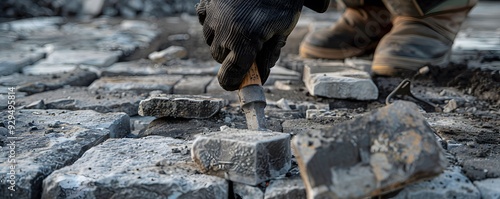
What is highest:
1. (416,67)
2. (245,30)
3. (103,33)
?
(245,30)

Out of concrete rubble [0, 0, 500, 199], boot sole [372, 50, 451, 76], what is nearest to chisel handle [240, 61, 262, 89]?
concrete rubble [0, 0, 500, 199]

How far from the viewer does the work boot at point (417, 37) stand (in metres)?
3.27

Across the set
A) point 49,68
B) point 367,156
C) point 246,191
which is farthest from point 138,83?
point 367,156

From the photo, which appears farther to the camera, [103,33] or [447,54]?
[103,33]

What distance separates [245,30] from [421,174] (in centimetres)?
68

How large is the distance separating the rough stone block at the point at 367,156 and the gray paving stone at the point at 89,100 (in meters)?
1.37

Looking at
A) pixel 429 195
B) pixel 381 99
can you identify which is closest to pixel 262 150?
pixel 429 195

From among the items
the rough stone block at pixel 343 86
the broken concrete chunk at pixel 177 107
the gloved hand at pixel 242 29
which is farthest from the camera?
the rough stone block at pixel 343 86

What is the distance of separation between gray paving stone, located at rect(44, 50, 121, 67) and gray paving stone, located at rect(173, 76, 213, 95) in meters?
0.79

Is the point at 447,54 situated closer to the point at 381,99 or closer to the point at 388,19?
the point at 388,19

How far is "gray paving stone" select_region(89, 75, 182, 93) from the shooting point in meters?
3.08

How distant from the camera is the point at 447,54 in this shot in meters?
3.44

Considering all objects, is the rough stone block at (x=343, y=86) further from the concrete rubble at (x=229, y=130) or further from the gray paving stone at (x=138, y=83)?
the gray paving stone at (x=138, y=83)

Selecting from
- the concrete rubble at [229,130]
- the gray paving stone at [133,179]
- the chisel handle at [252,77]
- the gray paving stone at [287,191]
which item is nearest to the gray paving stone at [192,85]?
the concrete rubble at [229,130]
